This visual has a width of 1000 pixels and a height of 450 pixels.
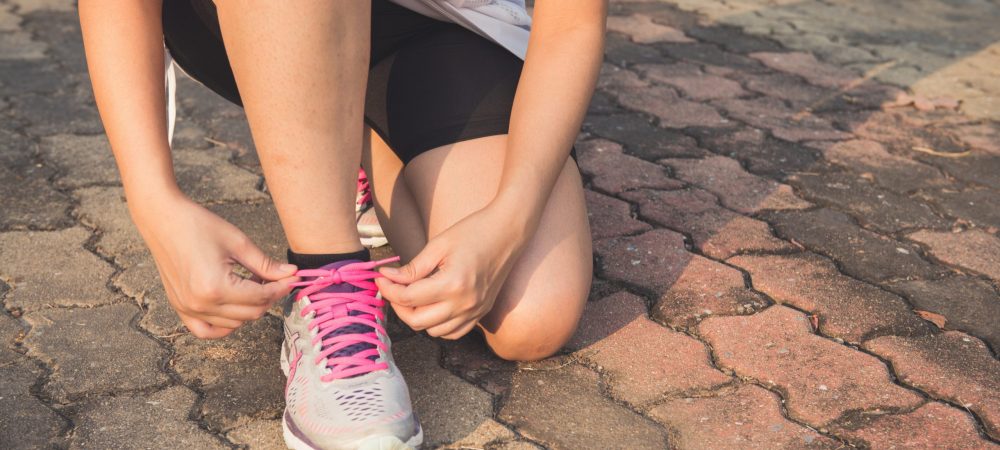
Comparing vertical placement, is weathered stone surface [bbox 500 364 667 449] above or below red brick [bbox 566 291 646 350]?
above

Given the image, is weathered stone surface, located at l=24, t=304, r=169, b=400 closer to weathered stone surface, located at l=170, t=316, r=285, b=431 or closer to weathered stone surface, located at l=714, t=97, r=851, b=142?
weathered stone surface, located at l=170, t=316, r=285, b=431

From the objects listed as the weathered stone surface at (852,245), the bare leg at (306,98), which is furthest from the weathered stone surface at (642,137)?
the bare leg at (306,98)

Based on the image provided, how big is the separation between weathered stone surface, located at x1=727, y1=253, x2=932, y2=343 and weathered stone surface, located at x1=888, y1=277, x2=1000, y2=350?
0.16 ft

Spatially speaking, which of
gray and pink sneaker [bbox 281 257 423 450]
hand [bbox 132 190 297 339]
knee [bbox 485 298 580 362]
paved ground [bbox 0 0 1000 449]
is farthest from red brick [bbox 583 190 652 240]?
hand [bbox 132 190 297 339]

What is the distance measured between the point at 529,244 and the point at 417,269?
27 cm

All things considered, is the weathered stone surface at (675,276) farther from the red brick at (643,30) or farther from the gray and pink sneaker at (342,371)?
the red brick at (643,30)

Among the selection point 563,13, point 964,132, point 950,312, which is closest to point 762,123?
point 964,132

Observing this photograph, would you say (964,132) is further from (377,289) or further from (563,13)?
(377,289)

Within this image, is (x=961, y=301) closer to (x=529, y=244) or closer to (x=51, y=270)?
(x=529, y=244)

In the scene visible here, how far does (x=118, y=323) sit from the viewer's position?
1.73m

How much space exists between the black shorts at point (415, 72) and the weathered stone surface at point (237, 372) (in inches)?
14.8

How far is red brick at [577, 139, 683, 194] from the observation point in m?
2.37

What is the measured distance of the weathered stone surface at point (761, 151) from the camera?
252 cm

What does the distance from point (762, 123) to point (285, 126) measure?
173 cm
